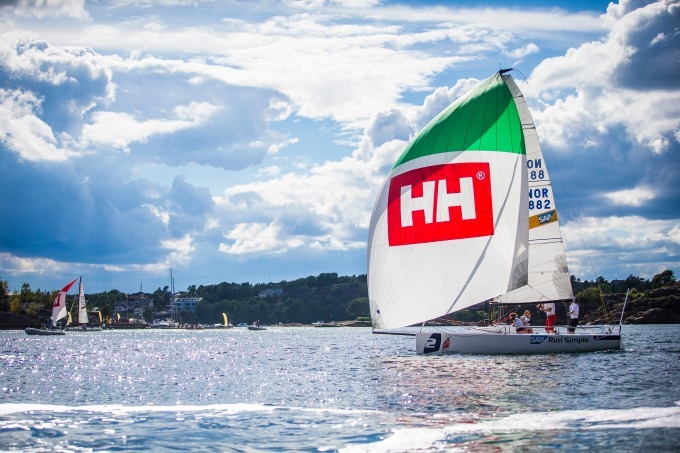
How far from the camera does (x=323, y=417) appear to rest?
2244cm

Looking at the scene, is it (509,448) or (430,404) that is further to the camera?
(430,404)

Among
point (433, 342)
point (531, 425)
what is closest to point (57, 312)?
point (433, 342)

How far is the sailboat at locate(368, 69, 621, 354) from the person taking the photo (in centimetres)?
3925

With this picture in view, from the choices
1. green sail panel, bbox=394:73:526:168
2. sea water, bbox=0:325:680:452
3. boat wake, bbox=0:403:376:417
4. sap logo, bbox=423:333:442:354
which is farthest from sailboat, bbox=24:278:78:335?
boat wake, bbox=0:403:376:417

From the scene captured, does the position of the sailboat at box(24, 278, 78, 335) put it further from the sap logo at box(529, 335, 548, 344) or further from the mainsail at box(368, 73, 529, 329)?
the sap logo at box(529, 335, 548, 344)

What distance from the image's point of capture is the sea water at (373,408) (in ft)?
59.6

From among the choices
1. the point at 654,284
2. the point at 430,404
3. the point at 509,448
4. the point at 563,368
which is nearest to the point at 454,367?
the point at 563,368

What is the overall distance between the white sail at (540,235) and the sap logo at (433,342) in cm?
376

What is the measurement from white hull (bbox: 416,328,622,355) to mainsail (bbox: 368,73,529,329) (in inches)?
75.5

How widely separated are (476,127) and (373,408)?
809 inches

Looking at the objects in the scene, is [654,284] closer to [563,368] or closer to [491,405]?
[563,368]

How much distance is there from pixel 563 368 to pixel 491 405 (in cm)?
1096

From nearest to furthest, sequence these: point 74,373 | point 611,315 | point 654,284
A: point 74,373, point 611,315, point 654,284

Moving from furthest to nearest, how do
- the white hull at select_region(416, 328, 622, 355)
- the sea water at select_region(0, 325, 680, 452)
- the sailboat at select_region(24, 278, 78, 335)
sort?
the sailboat at select_region(24, 278, 78, 335), the white hull at select_region(416, 328, 622, 355), the sea water at select_region(0, 325, 680, 452)
